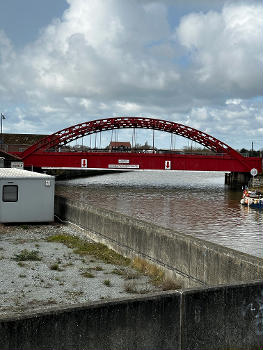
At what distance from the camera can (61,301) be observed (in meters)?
8.38

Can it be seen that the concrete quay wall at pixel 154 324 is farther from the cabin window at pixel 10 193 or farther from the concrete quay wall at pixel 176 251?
the cabin window at pixel 10 193

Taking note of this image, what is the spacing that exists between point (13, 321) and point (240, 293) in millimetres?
3136

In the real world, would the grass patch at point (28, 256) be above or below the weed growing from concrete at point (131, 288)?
above

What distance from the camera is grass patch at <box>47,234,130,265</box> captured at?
1211cm

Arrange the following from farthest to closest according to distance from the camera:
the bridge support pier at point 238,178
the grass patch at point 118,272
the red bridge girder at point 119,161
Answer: the bridge support pier at point 238,178, the red bridge girder at point 119,161, the grass patch at point 118,272

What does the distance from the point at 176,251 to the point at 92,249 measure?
4.05 meters

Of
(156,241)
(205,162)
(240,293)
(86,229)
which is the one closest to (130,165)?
(205,162)

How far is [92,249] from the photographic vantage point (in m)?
13.3

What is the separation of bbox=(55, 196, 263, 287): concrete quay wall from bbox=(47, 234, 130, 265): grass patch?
0.26 meters

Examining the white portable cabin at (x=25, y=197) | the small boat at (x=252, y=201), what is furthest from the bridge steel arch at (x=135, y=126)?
the white portable cabin at (x=25, y=197)

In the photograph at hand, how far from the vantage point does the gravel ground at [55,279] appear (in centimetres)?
847

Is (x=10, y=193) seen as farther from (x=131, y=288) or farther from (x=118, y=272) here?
(x=131, y=288)

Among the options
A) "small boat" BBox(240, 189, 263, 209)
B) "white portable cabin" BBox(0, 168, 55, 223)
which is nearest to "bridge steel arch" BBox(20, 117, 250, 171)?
"small boat" BBox(240, 189, 263, 209)

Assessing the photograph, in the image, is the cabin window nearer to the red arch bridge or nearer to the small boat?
the small boat
